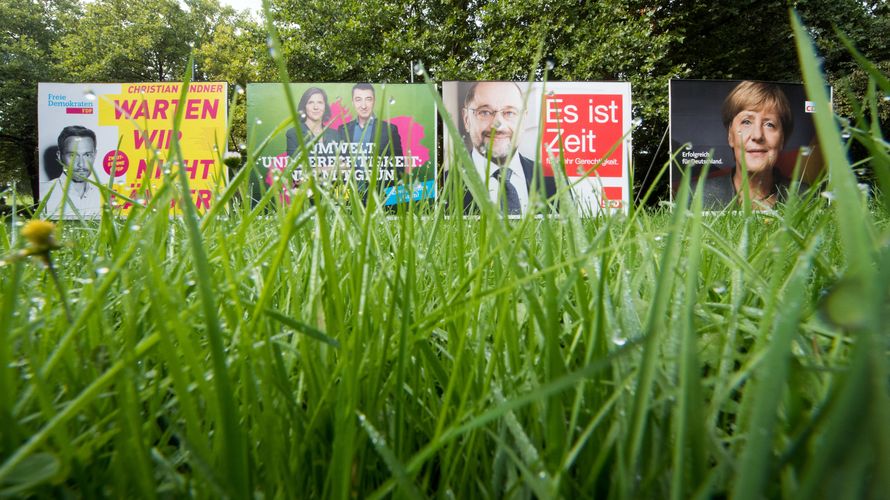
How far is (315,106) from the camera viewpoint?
18.4ft

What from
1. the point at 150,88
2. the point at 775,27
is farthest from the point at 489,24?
the point at 150,88

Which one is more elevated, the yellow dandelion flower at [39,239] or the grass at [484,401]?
the yellow dandelion flower at [39,239]

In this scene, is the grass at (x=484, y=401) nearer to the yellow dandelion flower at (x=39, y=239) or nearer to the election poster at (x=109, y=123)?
the yellow dandelion flower at (x=39, y=239)

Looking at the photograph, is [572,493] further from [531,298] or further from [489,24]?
[489,24]

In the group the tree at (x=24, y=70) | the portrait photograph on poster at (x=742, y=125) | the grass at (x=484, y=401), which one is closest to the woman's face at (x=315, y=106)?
the portrait photograph on poster at (x=742, y=125)

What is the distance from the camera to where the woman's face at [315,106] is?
559cm

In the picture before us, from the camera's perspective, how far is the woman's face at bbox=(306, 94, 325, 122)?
5586mm

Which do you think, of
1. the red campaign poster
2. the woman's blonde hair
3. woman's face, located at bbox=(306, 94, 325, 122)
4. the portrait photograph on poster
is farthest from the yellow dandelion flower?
the woman's blonde hair

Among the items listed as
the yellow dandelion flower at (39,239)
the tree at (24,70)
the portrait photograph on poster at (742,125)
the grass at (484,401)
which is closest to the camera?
the grass at (484,401)

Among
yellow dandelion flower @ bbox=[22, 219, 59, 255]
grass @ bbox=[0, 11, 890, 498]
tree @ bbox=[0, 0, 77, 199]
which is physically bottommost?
grass @ bbox=[0, 11, 890, 498]

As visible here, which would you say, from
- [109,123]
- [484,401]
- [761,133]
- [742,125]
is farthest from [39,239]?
[761,133]

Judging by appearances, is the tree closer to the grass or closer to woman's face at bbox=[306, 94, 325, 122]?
woman's face at bbox=[306, 94, 325, 122]

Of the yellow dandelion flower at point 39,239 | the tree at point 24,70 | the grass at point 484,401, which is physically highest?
the tree at point 24,70

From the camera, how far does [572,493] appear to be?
0.29 m
